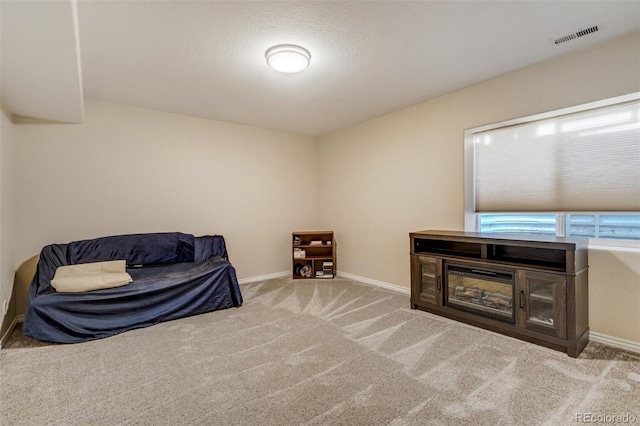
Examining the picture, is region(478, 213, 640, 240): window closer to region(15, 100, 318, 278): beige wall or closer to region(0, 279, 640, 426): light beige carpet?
region(0, 279, 640, 426): light beige carpet

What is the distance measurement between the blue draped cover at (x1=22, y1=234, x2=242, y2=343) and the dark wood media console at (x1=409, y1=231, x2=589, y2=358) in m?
2.25

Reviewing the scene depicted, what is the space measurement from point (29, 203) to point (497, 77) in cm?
515

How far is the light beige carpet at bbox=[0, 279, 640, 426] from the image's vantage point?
1.62m

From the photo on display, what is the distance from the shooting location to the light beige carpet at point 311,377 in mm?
A: 1622

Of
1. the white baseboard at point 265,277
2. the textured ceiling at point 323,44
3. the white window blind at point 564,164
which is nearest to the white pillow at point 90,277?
→ the white baseboard at point 265,277

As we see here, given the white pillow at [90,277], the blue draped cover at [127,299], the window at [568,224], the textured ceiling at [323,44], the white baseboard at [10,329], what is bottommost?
the white baseboard at [10,329]

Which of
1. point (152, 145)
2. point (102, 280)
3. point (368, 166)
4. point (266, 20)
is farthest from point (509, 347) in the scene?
point (152, 145)

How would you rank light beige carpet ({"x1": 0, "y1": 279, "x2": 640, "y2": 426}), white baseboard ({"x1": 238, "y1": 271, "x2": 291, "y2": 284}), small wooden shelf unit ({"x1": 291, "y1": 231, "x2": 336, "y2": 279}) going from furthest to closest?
small wooden shelf unit ({"x1": 291, "y1": 231, "x2": 336, "y2": 279}) → white baseboard ({"x1": 238, "y1": 271, "x2": 291, "y2": 284}) → light beige carpet ({"x1": 0, "y1": 279, "x2": 640, "y2": 426})

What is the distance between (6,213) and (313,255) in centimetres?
370

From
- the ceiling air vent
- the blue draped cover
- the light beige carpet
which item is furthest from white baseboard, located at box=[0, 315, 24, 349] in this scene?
the ceiling air vent

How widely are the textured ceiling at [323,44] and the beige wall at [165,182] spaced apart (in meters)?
0.54

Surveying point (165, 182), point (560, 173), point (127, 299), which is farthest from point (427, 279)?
point (165, 182)

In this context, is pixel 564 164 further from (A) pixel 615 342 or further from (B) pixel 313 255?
(B) pixel 313 255

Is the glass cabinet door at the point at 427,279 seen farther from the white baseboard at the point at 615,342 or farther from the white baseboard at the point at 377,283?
the white baseboard at the point at 615,342
